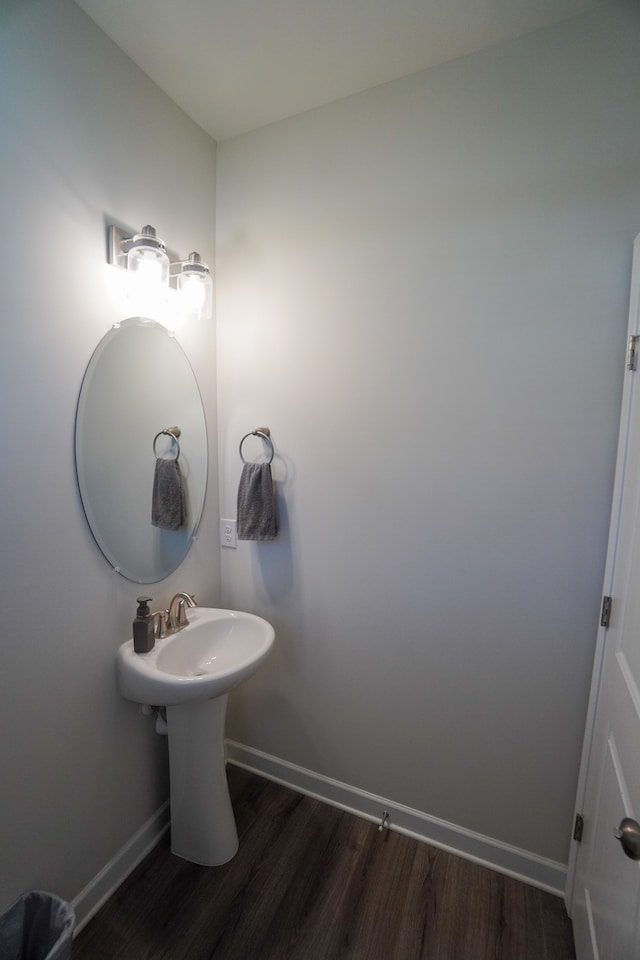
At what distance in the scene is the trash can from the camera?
40.6 inches

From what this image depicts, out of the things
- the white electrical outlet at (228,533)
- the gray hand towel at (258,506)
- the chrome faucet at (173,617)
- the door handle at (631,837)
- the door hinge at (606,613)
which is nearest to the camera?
the door handle at (631,837)

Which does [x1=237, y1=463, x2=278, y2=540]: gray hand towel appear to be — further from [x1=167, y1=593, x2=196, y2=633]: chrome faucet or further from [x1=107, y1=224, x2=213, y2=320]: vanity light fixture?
[x1=107, y1=224, x2=213, y2=320]: vanity light fixture

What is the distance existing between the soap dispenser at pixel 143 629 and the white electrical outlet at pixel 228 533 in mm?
497

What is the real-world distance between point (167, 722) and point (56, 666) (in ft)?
1.60

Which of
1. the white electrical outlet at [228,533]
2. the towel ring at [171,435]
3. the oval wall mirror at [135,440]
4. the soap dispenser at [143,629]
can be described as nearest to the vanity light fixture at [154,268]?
the oval wall mirror at [135,440]

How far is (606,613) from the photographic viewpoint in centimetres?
118

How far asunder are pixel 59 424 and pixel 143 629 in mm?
697

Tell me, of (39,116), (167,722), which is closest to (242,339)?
(39,116)

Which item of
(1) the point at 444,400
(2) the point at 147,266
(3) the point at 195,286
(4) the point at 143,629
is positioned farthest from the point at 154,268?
(4) the point at 143,629

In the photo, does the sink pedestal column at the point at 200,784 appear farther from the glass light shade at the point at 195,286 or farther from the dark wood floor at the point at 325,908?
the glass light shade at the point at 195,286

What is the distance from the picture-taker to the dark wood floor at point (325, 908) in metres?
1.21

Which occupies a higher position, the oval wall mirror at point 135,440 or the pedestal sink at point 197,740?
the oval wall mirror at point 135,440

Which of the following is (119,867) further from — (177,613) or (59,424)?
(59,424)

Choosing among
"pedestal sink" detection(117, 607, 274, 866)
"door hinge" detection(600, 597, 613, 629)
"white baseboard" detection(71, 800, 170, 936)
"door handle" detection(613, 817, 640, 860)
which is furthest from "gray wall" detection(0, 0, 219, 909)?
"door hinge" detection(600, 597, 613, 629)
